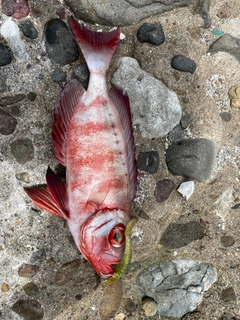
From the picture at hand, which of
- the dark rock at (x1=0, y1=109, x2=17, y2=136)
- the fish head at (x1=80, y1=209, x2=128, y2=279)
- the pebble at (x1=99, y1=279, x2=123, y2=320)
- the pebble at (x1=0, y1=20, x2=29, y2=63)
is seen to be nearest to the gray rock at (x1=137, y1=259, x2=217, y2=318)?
the pebble at (x1=99, y1=279, x2=123, y2=320)

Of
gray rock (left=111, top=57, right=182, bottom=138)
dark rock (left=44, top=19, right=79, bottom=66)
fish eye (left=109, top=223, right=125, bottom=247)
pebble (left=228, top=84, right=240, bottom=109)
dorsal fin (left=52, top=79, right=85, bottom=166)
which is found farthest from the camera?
pebble (left=228, top=84, right=240, bottom=109)

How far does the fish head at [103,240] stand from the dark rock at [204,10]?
1.41 meters

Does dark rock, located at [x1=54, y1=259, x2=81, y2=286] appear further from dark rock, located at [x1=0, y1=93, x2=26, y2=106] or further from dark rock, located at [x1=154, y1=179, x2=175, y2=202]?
dark rock, located at [x1=0, y1=93, x2=26, y2=106]

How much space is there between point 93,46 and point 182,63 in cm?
60

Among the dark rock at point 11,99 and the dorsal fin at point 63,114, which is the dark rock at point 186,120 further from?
the dark rock at point 11,99

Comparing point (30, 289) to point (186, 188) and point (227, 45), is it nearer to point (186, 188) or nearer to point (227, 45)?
point (186, 188)

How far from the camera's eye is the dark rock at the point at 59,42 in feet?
8.41

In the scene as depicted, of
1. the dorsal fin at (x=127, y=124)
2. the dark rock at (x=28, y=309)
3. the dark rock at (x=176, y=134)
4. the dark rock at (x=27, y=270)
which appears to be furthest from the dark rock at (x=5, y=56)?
the dark rock at (x=28, y=309)

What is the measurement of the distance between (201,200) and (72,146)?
98cm

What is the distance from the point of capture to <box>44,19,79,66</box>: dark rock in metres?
2.56

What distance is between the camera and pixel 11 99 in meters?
2.52

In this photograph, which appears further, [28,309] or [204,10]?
[204,10]

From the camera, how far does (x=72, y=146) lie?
2443 millimetres

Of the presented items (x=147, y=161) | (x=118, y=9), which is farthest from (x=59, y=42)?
(x=147, y=161)
